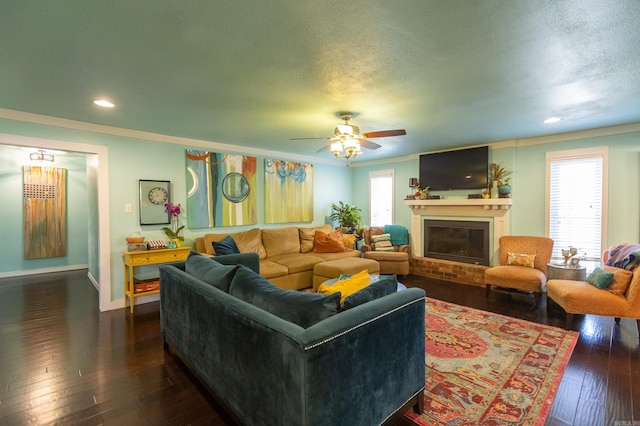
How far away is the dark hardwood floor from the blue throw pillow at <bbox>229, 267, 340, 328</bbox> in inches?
33.3

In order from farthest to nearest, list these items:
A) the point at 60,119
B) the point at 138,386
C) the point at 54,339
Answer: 1. the point at 60,119
2. the point at 54,339
3. the point at 138,386

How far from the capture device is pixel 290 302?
1.62 metres

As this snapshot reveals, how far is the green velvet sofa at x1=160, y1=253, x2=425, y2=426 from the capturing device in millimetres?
1294

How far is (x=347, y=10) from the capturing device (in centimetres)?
153

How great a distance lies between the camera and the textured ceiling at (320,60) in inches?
61.7

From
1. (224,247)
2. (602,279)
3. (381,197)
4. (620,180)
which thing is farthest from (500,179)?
(224,247)

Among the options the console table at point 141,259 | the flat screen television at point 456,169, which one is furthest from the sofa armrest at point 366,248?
the console table at point 141,259

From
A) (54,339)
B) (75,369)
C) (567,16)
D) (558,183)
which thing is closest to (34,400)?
(75,369)

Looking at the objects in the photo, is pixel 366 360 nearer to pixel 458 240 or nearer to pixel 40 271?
pixel 458 240

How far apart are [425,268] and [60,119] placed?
5937 millimetres

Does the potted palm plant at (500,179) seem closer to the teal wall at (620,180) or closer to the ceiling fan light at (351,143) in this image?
the teal wall at (620,180)

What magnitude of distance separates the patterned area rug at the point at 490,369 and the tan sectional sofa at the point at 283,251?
1959mm

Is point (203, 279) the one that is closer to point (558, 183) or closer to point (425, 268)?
point (425, 268)

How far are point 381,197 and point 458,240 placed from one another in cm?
194
